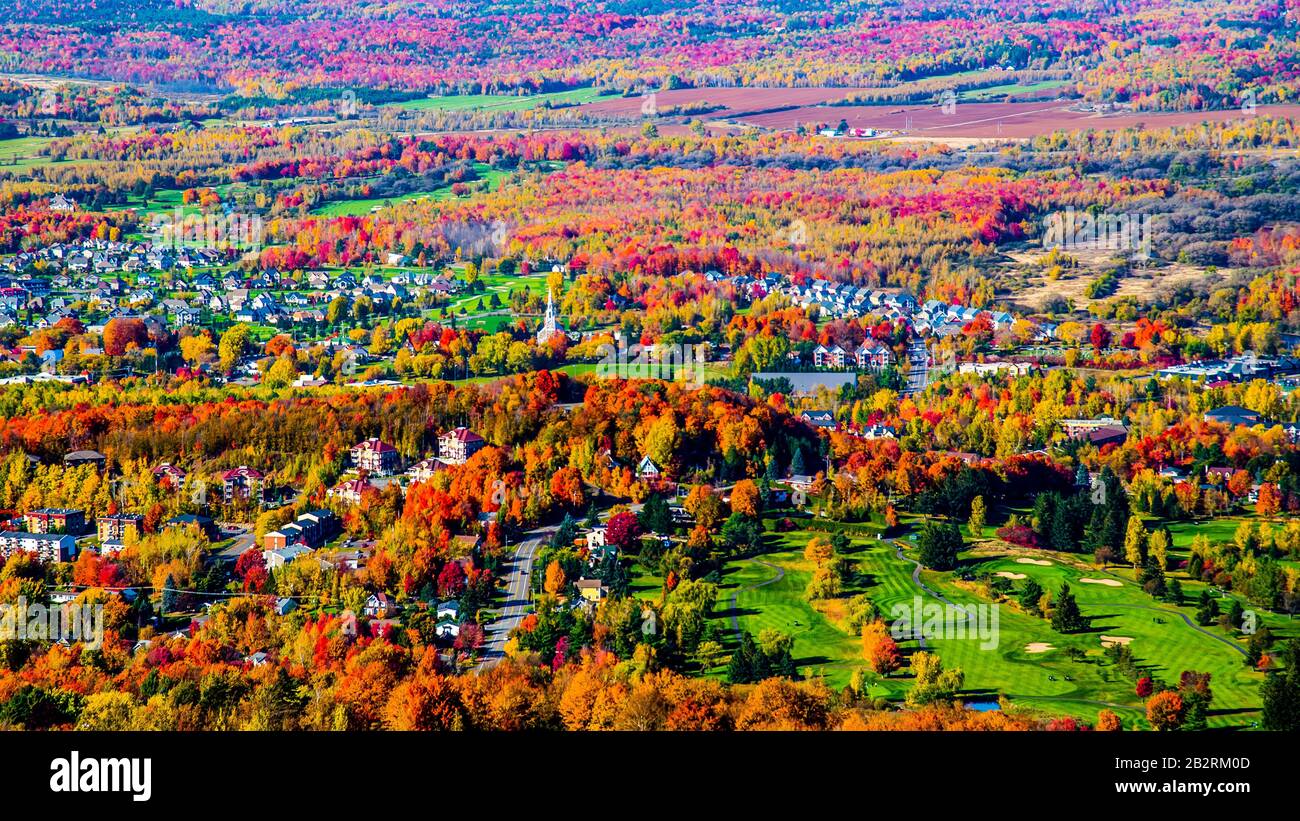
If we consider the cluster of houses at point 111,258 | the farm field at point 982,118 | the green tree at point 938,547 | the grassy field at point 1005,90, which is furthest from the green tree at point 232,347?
the grassy field at point 1005,90

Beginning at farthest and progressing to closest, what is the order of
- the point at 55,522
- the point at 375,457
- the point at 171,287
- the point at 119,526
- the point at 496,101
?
the point at 496,101
the point at 171,287
the point at 375,457
the point at 55,522
the point at 119,526

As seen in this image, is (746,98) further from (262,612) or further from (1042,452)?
(262,612)

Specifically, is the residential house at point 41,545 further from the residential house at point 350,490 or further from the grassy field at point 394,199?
the grassy field at point 394,199

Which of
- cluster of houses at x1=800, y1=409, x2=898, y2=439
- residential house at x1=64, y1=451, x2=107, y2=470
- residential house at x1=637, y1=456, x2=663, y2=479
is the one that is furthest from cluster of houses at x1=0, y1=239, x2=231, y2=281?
residential house at x1=637, y1=456, x2=663, y2=479

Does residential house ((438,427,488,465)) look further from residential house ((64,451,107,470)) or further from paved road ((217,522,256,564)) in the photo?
residential house ((64,451,107,470))

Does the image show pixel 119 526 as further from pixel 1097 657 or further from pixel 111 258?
pixel 111 258

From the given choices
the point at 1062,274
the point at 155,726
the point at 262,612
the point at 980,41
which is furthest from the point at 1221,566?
the point at 980,41

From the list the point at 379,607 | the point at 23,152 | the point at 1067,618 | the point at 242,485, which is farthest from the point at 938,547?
the point at 23,152
